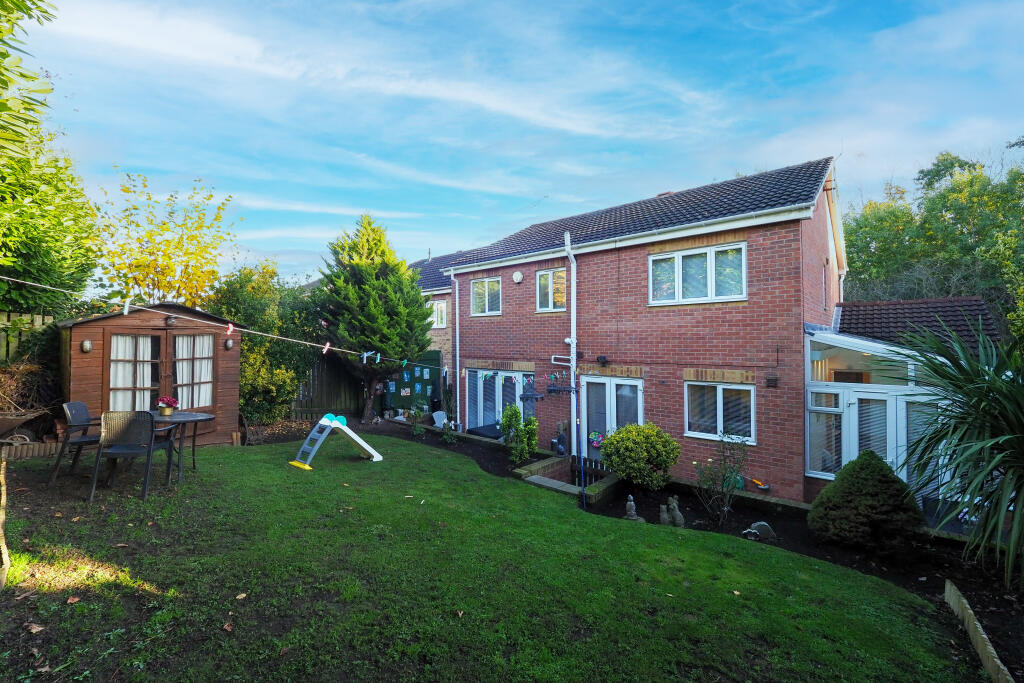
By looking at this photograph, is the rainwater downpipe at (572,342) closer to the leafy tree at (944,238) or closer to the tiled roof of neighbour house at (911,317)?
the tiled roof of neighbour house at (911,317)

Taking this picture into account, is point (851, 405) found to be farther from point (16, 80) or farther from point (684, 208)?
point (16, 80)

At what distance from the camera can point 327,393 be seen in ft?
49.6

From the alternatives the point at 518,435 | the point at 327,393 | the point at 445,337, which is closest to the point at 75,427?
the point at 518,435

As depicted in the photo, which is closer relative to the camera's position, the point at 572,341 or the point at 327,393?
the point at 572,341

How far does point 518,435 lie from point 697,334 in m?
4.55

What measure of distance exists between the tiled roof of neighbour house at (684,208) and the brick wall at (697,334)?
0.43 metres

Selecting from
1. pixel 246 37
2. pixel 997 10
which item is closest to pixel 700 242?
pixel 997 10

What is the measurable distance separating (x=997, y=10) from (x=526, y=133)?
11.2 meters

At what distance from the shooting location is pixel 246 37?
8531 millimetres

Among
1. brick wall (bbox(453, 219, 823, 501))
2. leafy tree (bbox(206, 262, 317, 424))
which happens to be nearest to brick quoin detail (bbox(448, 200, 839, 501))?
brick wall (bbox(453, 219, 823, 501))

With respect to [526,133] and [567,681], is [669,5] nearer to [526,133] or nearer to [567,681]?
[526,133]

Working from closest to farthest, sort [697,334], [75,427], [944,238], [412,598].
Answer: [412,598], [75,427], [697,334], [944,238]

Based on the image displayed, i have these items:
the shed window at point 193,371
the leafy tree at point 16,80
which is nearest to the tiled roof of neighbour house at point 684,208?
the shed window at point 193,371

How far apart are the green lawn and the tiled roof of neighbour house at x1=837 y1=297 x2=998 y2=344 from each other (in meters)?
7.25
